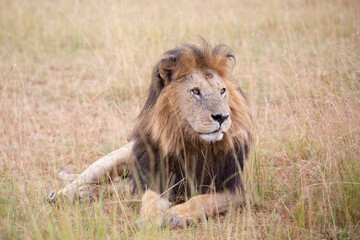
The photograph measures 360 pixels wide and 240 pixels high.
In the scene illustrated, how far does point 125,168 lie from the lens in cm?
436

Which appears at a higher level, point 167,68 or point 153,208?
point 167,68

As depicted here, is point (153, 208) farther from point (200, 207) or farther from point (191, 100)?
point (191, 100)

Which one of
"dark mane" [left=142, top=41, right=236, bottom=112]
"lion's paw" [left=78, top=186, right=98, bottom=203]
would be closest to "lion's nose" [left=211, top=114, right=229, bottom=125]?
"dark mane" [left=142, top=41, right=236, bottom=112]

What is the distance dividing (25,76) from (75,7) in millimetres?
4595

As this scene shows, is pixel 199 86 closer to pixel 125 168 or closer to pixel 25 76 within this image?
pixel 125 168

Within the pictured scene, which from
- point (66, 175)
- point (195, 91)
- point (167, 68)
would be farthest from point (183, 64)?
point (66, 175)

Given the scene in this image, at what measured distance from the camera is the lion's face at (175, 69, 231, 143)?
3.25 metres

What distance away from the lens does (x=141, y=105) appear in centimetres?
641

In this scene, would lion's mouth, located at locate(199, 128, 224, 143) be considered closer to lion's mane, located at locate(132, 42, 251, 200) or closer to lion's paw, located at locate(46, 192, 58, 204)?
lion's mane, located at locate(132, 42, 251, 200)

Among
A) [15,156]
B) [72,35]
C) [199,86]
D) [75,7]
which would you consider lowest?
[15,156]

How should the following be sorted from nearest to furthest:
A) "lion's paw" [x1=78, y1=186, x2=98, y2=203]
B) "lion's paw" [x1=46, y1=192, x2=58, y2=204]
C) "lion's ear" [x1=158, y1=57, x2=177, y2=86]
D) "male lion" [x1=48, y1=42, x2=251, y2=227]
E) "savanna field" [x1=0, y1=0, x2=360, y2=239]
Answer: "savanna field" [x1=0, y1=0, x2=360, y2=239], "male lion" [x1=48, y1=42, x2=251, y2=227], "lion's ear" [x1=158, y1=57, x2=177, y2=86], "lion's paw" [x1=46, y1=192, x2=58, y2=204], "lion's paw" [x1=78, y1=186, x2=98, y2=203]

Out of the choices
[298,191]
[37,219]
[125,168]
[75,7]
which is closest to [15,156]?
[125,168]

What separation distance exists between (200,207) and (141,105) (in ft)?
10.7

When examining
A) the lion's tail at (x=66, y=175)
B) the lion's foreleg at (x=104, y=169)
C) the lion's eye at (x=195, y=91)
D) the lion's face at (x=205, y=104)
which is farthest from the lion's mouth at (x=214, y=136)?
the lion's tail at (x=66, y=175)
